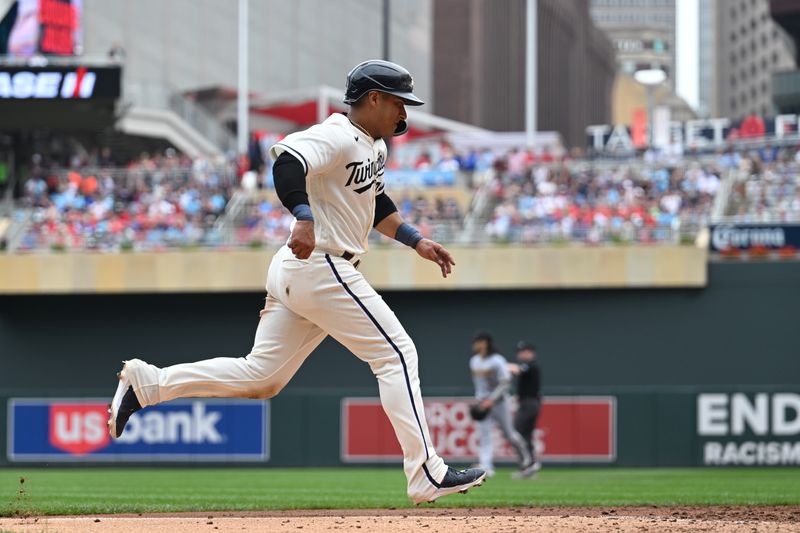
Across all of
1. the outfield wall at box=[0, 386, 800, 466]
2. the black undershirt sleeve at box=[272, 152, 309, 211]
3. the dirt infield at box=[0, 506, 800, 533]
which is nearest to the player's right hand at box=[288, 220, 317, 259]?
the black undershirt sleeve at box=[272, 152, 309, 211]

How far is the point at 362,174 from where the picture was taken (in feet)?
22.7

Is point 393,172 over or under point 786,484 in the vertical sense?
over

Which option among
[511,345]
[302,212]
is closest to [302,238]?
[302,212]

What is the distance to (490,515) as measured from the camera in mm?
8641

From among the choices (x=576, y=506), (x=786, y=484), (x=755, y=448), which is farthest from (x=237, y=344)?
(x=576, y=506)

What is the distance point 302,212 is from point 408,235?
1.16m

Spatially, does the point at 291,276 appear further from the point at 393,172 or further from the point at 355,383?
the point at 393,172

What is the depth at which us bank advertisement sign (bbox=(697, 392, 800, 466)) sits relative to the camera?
19.8 m

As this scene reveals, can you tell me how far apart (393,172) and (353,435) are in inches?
341

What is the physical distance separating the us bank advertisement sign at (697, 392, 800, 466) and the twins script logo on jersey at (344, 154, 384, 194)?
14201 mm

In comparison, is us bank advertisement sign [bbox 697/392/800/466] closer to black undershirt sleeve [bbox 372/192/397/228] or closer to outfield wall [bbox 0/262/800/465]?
outfield wall [bbox 0/262/800/465]

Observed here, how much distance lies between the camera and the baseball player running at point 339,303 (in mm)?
6812

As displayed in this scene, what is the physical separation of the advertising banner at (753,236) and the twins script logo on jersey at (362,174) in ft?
60.8

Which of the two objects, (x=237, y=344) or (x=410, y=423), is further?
(x=237, y=344)
